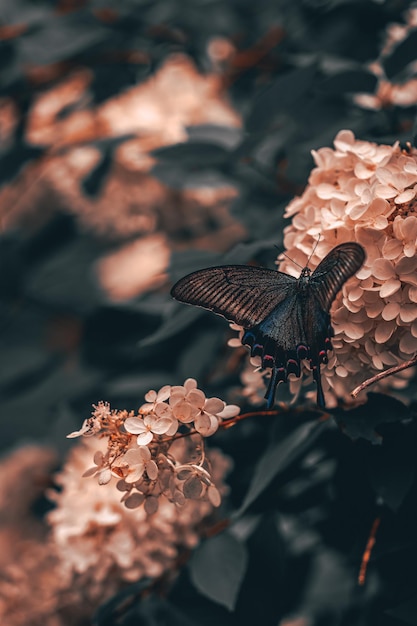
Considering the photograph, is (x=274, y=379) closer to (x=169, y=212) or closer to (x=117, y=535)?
(x=117, y=535)

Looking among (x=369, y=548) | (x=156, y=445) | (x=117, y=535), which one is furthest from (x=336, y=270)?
(x=117, y=535)

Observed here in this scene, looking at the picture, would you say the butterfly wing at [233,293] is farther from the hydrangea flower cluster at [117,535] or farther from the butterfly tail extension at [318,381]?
the hydrangea flower cluster at [117,535]

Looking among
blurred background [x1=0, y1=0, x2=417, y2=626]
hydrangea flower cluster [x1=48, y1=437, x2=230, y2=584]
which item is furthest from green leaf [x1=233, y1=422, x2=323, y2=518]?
hydrangea flower cluster [x1=48, y1=437, x2=230, y2=584]

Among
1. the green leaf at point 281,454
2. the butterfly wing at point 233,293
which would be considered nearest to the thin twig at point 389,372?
the butterfly wing at point 233,293

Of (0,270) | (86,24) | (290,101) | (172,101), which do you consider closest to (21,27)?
(86,24)

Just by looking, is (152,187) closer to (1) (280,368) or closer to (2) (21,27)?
(2) (21,27)

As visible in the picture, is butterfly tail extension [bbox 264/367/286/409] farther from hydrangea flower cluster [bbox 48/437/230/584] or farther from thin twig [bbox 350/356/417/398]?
hydrangea flower cluster [bbox 48/437/230/584]
